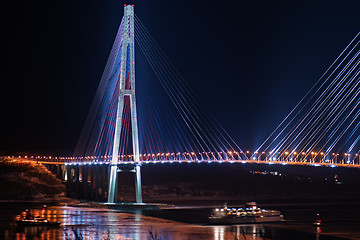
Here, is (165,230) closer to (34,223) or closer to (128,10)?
(34,223)

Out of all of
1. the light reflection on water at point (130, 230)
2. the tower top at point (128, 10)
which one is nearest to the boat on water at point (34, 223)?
the light reflection on water at point (130, 230)

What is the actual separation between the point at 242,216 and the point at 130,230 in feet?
41.3

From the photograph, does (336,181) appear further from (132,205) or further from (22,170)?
(132,205)

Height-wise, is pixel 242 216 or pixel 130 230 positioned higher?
pixel 242 216

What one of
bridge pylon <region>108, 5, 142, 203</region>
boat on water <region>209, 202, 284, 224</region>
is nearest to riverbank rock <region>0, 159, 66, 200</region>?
bridge pylon <region>108, 5, 142, 203</region>

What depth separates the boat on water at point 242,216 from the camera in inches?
1807

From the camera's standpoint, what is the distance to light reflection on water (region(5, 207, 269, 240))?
115ft

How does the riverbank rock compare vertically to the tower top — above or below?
below

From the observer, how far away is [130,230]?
1527 inches

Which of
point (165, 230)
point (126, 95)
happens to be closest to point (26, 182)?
point (126, 95)

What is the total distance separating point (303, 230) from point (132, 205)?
24.7m

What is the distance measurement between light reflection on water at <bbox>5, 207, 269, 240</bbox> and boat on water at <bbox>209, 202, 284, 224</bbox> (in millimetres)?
2652

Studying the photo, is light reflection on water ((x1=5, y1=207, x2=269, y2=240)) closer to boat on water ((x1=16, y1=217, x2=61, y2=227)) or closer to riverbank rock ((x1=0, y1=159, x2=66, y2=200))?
boat on water ((x1=16, y1=217, x2=61, y2=227))

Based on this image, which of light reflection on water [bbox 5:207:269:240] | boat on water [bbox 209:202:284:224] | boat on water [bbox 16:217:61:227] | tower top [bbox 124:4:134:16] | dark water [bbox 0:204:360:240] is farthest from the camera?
tower top [bbox 124:4:134:16]
